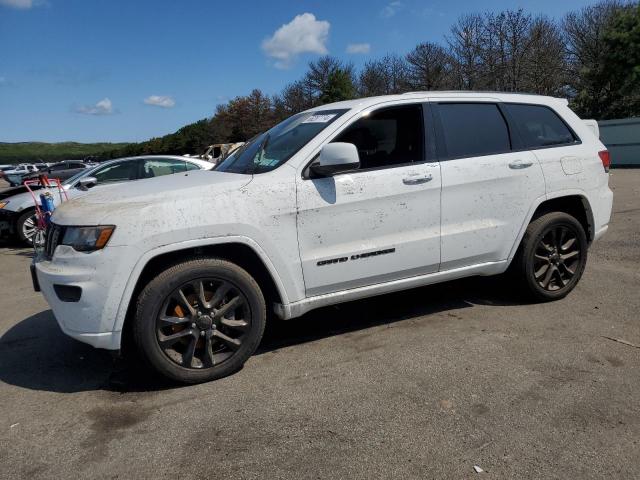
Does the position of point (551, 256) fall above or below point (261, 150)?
below

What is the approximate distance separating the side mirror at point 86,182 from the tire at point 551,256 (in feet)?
22.9

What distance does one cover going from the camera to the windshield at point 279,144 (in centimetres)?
386

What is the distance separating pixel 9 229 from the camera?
9789mm

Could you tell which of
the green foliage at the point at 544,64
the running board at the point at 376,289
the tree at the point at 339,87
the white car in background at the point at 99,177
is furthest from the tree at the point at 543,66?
the running board at the point at 376,289

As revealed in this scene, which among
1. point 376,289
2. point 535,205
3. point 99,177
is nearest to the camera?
point 376,289

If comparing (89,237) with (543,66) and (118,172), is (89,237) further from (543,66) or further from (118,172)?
(543,66)

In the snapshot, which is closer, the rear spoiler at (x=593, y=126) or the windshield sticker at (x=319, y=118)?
the windshield sticker at (x=319, y=118)

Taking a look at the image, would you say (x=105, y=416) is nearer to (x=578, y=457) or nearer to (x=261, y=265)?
(x=261, y=265)

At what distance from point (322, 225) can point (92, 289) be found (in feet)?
5.04

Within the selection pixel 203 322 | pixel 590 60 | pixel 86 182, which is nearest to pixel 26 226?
pixel 86 182

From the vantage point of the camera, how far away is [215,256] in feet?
11.9

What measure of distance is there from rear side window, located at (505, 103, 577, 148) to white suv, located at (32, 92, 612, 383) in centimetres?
1

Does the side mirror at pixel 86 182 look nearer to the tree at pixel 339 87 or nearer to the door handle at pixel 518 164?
the door handle at pixel 518 164

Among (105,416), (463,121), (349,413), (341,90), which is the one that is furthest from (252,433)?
(341,90)
